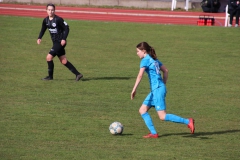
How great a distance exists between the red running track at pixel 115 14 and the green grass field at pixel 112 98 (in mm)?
6206

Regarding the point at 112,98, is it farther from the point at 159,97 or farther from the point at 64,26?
the point at 159,97

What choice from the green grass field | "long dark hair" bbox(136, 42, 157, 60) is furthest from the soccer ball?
"long dark hair" bbox(136, 42, 157, 60)

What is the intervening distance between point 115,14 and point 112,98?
2379cm

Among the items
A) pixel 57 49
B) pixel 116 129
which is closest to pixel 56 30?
pixel 57 49

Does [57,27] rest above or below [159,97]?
above

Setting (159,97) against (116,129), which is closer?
(159,97)

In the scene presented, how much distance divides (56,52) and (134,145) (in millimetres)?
7343

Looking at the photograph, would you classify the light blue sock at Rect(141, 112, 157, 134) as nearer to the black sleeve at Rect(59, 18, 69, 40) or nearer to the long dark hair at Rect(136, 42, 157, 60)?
the long dark hair at Rect(136, 42, 157, 60)

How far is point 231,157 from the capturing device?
980 cm

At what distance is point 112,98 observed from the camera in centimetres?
1516

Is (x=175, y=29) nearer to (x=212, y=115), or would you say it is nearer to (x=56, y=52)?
(x=56, y=52)

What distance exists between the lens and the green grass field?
1022 cm

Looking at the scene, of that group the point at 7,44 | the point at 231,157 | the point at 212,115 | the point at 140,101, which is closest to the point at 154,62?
the point at 231,157

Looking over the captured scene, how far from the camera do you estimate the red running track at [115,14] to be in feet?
118
